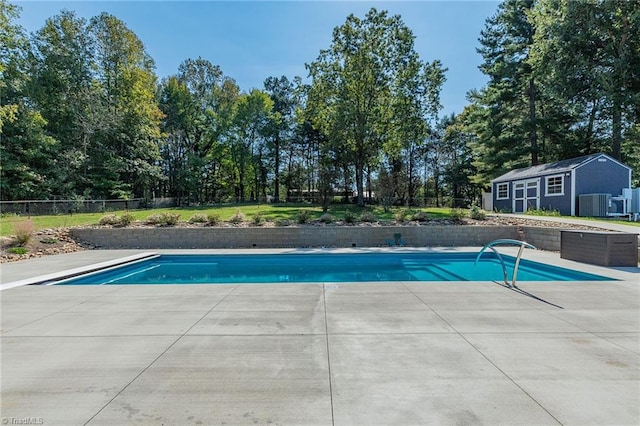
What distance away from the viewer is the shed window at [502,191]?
71.4 feet

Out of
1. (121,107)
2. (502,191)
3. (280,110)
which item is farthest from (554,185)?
(121,107)

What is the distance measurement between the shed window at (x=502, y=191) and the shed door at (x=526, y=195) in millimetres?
867

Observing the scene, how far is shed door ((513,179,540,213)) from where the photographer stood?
18.9 m

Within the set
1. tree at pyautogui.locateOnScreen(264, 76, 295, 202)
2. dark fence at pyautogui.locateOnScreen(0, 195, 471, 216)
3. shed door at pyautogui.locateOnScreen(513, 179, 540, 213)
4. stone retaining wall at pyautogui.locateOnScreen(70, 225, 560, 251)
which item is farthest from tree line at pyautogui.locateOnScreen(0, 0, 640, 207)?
stone retaining wall at pyautogui.locateOnScreen(70, 225, 560, 251)

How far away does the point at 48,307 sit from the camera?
4.66 meters

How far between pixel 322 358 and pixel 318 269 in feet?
19.8

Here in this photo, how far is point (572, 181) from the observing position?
1625cm

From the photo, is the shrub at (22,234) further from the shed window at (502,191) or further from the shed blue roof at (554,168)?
the shed window at (502,191)

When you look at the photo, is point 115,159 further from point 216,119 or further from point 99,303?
point 99,303

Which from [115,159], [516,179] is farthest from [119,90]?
[516,179]

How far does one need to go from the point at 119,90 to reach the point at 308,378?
31964mm

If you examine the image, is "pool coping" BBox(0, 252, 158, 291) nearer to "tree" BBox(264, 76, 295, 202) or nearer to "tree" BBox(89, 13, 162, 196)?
"tree" BBox(89, 13, 162, 196)

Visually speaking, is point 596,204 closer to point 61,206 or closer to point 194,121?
point 61,206

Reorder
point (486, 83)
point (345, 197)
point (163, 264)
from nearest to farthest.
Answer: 1. point (163, 264)
2. point (486, 83)
3. point (345, 197)
